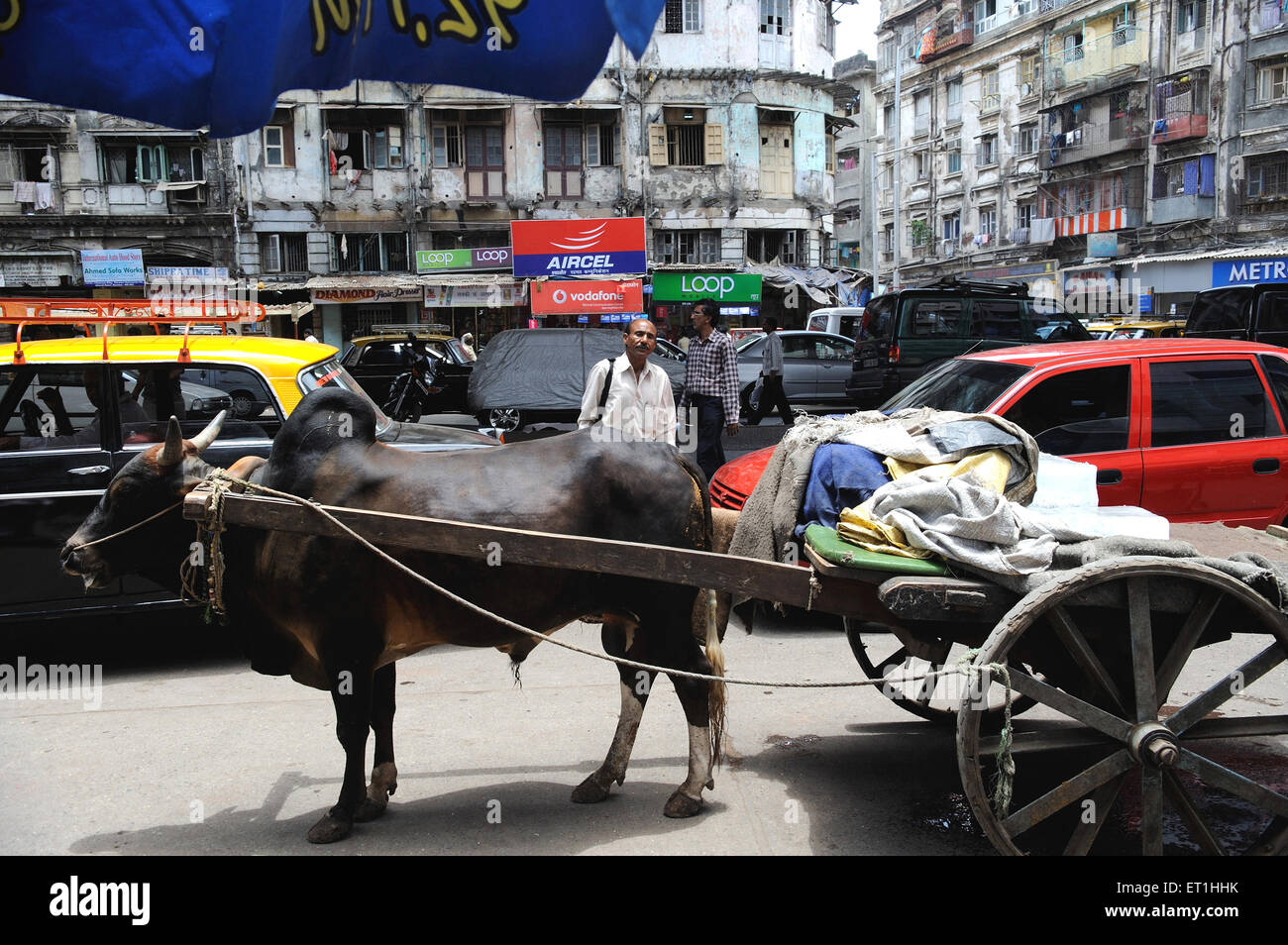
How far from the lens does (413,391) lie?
17250 mm

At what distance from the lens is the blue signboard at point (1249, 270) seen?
3033 cm

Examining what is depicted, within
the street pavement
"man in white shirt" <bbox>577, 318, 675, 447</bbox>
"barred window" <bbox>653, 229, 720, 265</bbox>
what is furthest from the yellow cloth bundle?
"barred window" <bbox>653, 229, 720, 265</bbox>

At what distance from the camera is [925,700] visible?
498 centimetres

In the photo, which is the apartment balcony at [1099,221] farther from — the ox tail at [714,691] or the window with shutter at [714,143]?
the ox tail at [714,691]

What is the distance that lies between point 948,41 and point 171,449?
50269 mm

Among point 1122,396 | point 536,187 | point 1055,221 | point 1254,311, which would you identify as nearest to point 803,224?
point 536,187

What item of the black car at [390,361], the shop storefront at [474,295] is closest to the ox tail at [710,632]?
the black car at [390,361]

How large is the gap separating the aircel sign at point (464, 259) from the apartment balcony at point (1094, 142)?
23596mm

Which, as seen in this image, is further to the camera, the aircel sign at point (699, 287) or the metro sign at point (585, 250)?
the aircel sign at point (699, 287)

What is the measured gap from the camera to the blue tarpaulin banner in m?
3.50

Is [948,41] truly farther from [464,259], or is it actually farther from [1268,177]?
[464,259]

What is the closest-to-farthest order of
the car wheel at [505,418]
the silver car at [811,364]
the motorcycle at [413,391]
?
the car wheel at [505,418], the motorcycle at [413,391], the silver car at [811,364]

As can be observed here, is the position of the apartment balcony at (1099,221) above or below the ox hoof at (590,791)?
above
